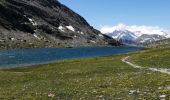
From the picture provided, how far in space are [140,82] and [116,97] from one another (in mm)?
10466

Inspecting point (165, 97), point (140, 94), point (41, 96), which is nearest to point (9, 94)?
point (41, 96)

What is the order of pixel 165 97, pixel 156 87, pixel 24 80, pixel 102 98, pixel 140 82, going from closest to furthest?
pixel 165 97 < pixel 102 98 < pixel 156 87 < pixel 140 82 < pixel 24 80

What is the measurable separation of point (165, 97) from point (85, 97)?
22.9 feet

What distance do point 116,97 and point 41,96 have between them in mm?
7255

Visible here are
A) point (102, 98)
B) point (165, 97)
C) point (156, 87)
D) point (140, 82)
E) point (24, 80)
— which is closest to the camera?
point (165, 97)

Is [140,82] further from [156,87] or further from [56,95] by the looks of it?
[56,95]

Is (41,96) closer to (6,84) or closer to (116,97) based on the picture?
(116,97)

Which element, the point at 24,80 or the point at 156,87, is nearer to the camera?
the point at 156,87

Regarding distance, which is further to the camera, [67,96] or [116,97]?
[67,96]

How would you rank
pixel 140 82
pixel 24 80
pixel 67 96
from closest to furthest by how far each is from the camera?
pixel 67 96 → pixel 140 82 → pixel 24 80

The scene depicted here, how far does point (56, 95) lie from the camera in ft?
115

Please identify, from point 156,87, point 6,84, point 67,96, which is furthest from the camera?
point 6,84

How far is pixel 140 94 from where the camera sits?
1267 inches

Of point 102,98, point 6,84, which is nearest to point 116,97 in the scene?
point 102,98
